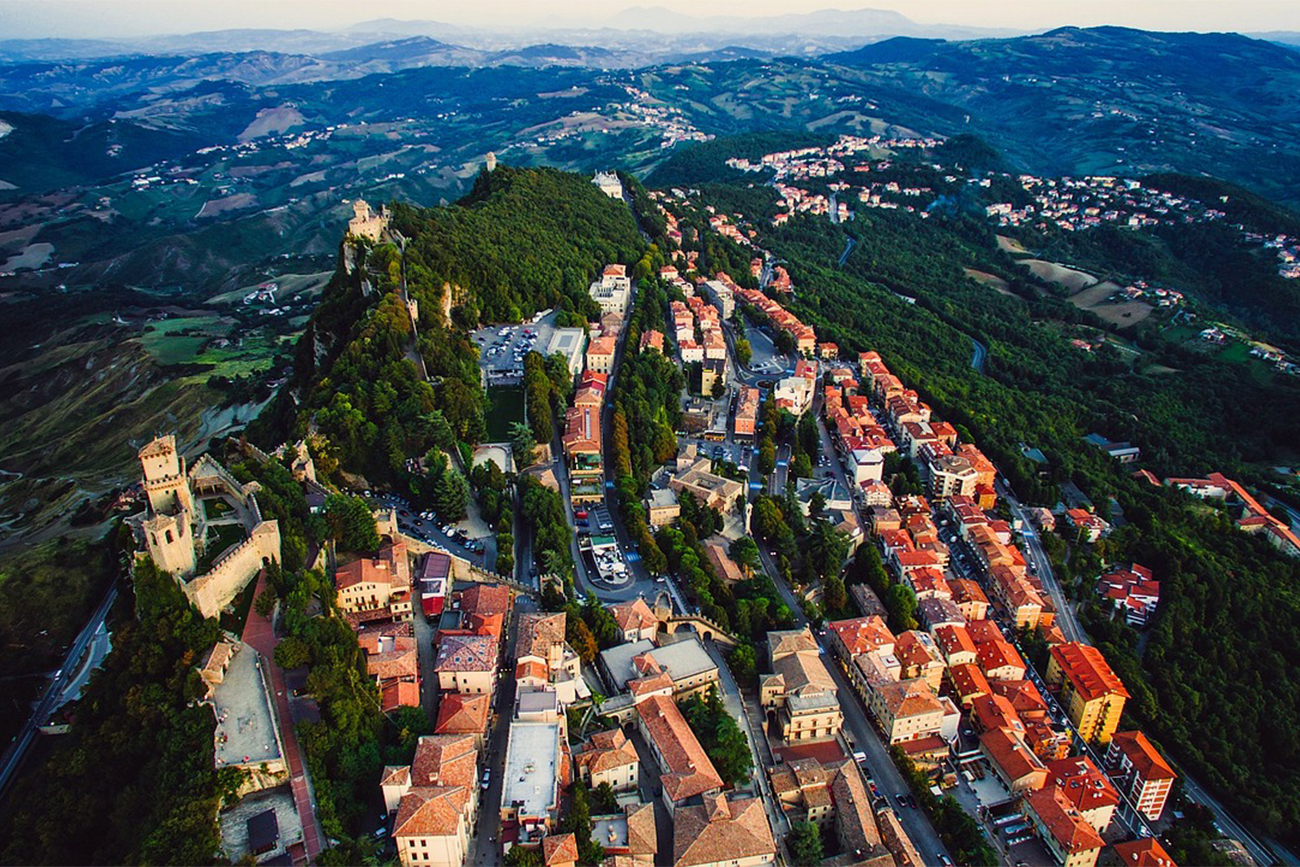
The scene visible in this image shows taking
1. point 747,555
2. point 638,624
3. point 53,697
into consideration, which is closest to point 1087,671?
point 747,555

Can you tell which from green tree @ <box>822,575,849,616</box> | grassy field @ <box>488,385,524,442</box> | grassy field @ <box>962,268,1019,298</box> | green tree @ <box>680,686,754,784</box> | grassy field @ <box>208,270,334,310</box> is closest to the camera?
green tree @ <box>680,686,754,784</box>

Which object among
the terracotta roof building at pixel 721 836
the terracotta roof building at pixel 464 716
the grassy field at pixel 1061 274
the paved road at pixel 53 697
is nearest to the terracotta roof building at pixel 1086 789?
the terracotta roof building at pixel 721 836

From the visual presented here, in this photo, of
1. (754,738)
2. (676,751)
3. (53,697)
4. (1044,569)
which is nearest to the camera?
(676,751)

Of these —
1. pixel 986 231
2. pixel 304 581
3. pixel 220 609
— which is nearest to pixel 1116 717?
pixel 304 581

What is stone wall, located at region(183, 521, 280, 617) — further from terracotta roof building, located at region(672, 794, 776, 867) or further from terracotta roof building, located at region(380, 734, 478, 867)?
terracotta roof building, located at region(672, 794, 776, 867)

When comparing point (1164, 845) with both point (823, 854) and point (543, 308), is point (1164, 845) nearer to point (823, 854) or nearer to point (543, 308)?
point (823, 854)

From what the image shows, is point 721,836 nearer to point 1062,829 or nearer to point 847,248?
point 1062,829

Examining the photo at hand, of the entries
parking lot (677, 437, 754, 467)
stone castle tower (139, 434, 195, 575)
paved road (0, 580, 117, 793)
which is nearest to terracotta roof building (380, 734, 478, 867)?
stone castle tower (139, 434, 195, 575)
